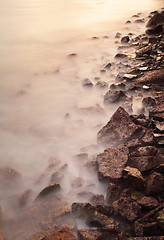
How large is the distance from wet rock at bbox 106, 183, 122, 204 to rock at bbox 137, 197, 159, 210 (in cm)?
21

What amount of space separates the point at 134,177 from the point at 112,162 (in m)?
0.33

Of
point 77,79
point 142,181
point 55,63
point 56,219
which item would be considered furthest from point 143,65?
point 56,219

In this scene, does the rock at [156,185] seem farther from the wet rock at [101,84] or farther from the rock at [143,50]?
the rock at [143,50]

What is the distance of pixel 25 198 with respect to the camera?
2264 mm

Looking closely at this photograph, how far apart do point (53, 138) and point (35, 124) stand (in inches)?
19.2

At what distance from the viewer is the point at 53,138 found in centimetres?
308

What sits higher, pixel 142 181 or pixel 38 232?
pixel 142 181

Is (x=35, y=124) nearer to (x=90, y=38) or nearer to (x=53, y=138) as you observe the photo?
(x=53, y=138)

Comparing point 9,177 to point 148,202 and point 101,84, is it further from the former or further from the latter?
point 101,84

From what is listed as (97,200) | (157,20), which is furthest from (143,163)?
(157,20)

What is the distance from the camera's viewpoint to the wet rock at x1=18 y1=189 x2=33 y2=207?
2.23 m

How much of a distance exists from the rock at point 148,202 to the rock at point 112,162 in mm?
310

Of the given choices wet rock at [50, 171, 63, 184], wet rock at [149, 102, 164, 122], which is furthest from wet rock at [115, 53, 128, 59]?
wet rock at [50, 171, 63, 184]

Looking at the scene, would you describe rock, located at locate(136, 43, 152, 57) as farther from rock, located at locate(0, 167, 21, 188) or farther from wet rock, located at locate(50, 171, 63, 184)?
rock, located at locate(0, 167, 21, 188)
